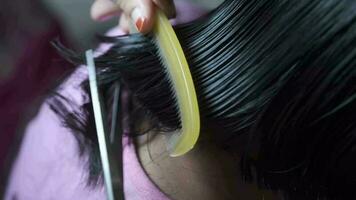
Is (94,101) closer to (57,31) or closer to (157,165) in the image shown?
(157,165)

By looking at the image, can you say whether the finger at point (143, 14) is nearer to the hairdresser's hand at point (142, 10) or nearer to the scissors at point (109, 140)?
the hairdresser's hand at point (142, 10)

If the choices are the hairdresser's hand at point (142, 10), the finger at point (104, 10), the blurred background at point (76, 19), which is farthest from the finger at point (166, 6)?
the blurred background at point (76, 19)

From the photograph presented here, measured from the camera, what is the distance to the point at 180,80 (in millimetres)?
435

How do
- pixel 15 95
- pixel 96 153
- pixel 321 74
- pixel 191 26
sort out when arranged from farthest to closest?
pixel 15 95 < pixel 96 153 < pixel 191 26 < pixel 321 74

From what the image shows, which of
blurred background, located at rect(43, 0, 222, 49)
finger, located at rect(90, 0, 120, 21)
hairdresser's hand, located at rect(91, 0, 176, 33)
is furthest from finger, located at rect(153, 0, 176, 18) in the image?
blurred background, located at rect(43, 0, 222, 49)

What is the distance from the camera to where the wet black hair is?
40 cm

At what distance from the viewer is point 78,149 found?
0.64m

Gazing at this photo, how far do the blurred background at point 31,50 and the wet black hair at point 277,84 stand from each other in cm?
22

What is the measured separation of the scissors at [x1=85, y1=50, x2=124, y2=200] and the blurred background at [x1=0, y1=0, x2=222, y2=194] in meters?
0.15

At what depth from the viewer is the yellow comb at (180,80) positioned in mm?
429

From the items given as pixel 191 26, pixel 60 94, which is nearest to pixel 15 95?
pixel 60 94

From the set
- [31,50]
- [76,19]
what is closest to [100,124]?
[31,50]

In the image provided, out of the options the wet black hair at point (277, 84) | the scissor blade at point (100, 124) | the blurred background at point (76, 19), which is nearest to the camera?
the wet black hair at point (277, 84)

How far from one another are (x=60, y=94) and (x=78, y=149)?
9 cm
